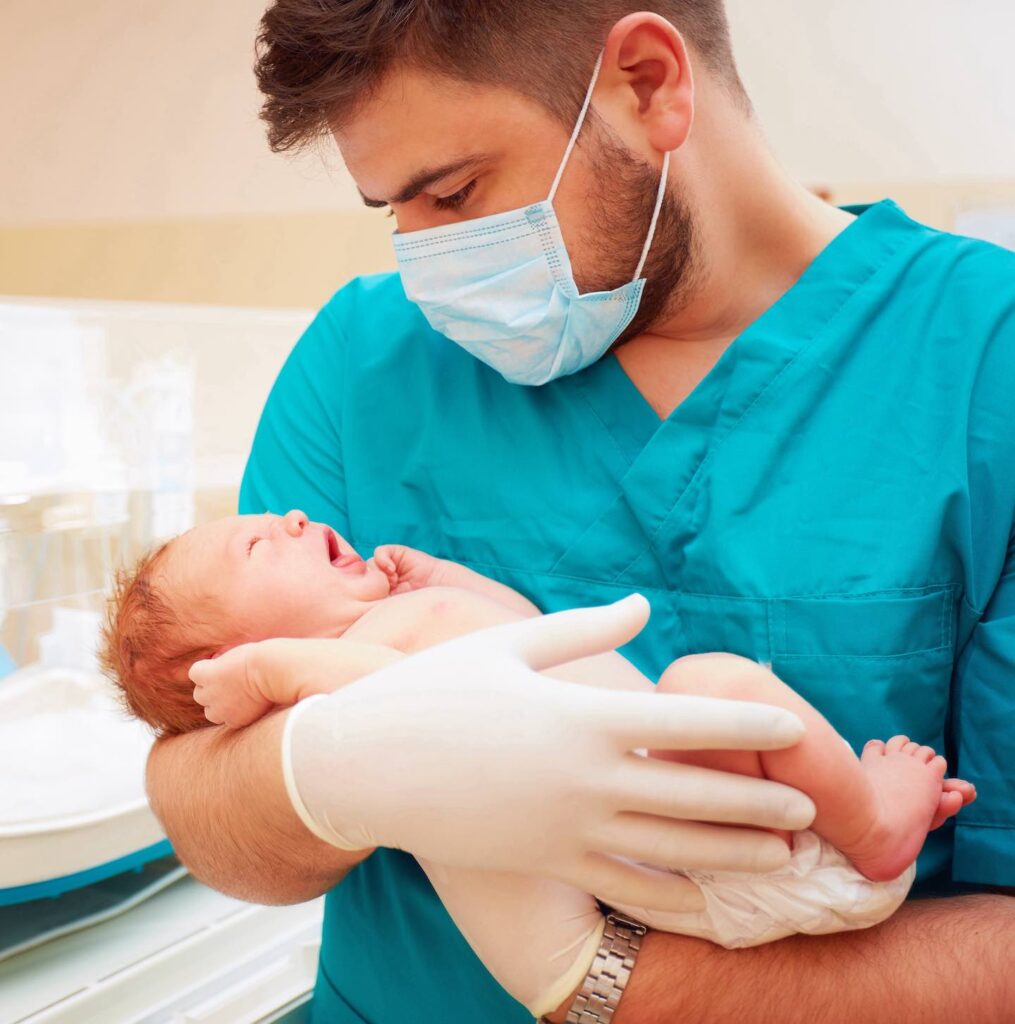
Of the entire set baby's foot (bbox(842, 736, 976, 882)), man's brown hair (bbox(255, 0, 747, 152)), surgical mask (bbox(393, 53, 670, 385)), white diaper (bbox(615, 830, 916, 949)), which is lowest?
white diaper (bbox(615, 830, 916, 949))

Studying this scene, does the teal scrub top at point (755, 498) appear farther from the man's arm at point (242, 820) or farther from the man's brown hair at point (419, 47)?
the man's brown hair at point (419, 47)

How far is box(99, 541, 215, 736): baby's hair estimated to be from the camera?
127cm

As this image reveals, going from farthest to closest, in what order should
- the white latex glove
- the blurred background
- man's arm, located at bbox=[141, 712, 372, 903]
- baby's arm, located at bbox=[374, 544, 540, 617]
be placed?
the blurred background
baby's arm, located at bbox=[374, 544, 540, 617]
man's arm, located at bbox=[141, 712, 372, 903]
the white latex glove

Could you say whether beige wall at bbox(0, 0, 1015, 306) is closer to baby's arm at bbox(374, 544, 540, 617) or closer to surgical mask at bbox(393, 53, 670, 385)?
surgical mask at bbox(393, 53, 670, 385)

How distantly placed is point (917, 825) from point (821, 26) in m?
2.41

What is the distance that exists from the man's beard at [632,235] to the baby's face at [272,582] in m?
0.46

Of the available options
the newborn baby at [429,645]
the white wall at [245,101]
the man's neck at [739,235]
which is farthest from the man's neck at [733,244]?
the white wall at [245,101]

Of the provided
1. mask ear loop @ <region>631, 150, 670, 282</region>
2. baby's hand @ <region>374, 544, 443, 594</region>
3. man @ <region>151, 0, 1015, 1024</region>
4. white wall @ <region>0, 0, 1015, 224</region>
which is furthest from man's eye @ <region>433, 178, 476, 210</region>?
white wall @ <region>0, 0, 1015, 224</region>

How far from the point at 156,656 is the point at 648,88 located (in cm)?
91

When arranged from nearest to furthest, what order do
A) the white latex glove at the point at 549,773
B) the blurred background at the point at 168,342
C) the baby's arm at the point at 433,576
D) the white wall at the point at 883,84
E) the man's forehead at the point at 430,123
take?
the white latex glove at the point at 549,773 → the man's forehead at the point at 430,123 → the baby's arm at the point at 433,576 → the blurred background at the point at 168,342 → the white wall at the point at 883,84

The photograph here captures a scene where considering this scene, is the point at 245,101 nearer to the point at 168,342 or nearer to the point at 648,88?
the point at 168,342

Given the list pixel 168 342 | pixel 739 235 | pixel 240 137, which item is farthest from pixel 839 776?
pixel 240 137

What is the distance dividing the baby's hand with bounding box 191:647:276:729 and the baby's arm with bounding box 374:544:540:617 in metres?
0.25

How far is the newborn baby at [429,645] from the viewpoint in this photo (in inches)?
36.6
